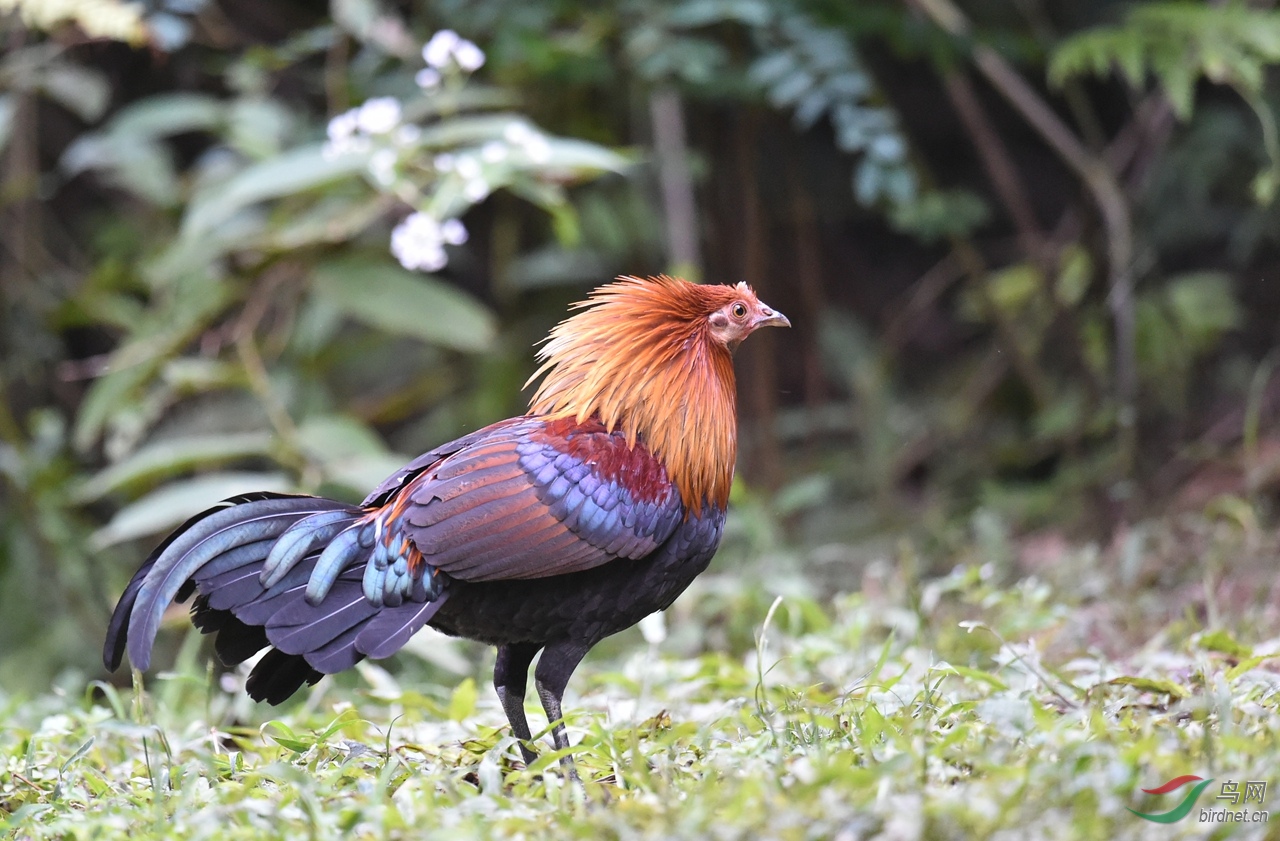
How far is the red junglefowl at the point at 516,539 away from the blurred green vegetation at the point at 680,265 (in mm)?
1312

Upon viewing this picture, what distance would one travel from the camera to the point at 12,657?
16.7ft

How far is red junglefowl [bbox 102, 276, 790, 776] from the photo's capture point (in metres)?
2.72

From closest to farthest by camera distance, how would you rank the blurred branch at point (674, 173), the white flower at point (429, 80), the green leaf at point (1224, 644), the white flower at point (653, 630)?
the green leaf at point (1224, 644), the white flower at point (653, 630), the white flower at point (429, 80), the blurred branch at point (674, 173)

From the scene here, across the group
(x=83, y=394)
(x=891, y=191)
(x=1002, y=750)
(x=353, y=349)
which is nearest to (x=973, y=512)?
(x=891, y=191)

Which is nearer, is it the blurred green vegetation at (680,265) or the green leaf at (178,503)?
the green leaf at (178,503)

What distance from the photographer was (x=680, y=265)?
555 cm

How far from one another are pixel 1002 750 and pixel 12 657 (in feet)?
14.0

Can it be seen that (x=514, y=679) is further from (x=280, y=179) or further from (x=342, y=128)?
(x=342, y=128)

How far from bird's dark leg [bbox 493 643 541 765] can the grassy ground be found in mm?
68

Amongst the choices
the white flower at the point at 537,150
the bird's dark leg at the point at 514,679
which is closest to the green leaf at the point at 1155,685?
the bird's dark leg at the point at 514,679

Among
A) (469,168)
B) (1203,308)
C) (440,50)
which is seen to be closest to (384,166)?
(469,168)

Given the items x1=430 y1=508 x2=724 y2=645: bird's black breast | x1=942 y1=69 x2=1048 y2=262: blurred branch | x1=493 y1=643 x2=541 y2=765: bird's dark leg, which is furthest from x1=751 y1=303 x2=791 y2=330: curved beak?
x1=942 y1=69 x2=1048 y2=262: blurred branch

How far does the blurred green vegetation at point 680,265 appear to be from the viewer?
4.66 meters

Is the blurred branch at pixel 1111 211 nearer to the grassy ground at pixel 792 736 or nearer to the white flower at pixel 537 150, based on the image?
the grassy ground at pixel 792 736
